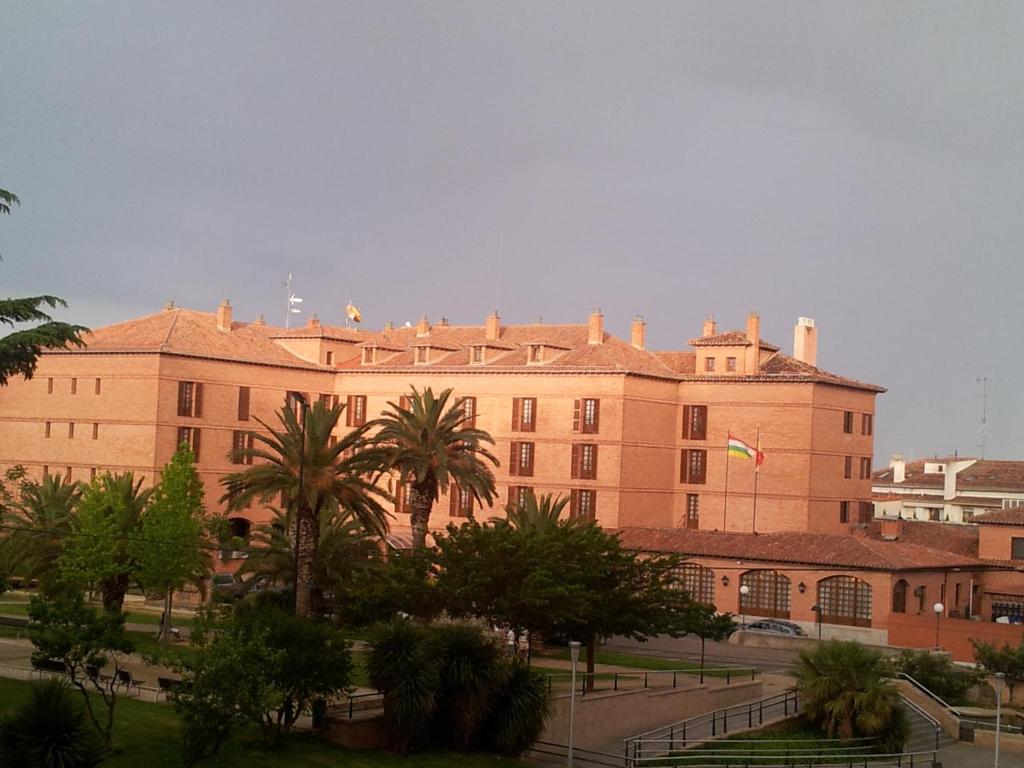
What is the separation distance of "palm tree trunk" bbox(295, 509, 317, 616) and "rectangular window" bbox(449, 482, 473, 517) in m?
30.0

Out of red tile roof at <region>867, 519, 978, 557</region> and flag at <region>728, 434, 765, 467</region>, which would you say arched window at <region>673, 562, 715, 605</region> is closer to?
flag at <region>728, 434, 765, 467</region>

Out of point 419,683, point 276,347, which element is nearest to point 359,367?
point 276,347

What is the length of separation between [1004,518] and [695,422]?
629 inches

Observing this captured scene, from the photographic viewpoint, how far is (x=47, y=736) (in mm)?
27422

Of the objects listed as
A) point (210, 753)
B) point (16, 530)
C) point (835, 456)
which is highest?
point (835, 456)

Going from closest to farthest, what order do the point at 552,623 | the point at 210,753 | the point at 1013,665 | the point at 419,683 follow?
the point at 210,753, the point at 419,683, the point at 552,623, the point at 1013,665

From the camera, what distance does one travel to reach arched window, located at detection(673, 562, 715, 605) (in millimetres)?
67250

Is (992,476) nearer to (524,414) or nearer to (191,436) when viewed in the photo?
(524,414)

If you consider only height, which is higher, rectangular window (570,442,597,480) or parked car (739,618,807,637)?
rectangular window (570,442,597,480)

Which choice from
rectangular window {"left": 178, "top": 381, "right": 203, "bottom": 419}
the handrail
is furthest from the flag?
rectangular window {"left": 178, "top": 381, "right": 203, "bottom": 419}

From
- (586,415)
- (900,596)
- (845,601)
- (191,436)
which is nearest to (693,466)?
(586,415)

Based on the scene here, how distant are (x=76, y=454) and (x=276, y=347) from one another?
12.5 metres

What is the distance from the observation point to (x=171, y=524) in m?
47.0

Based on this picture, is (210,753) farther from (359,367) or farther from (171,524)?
(359,367)
